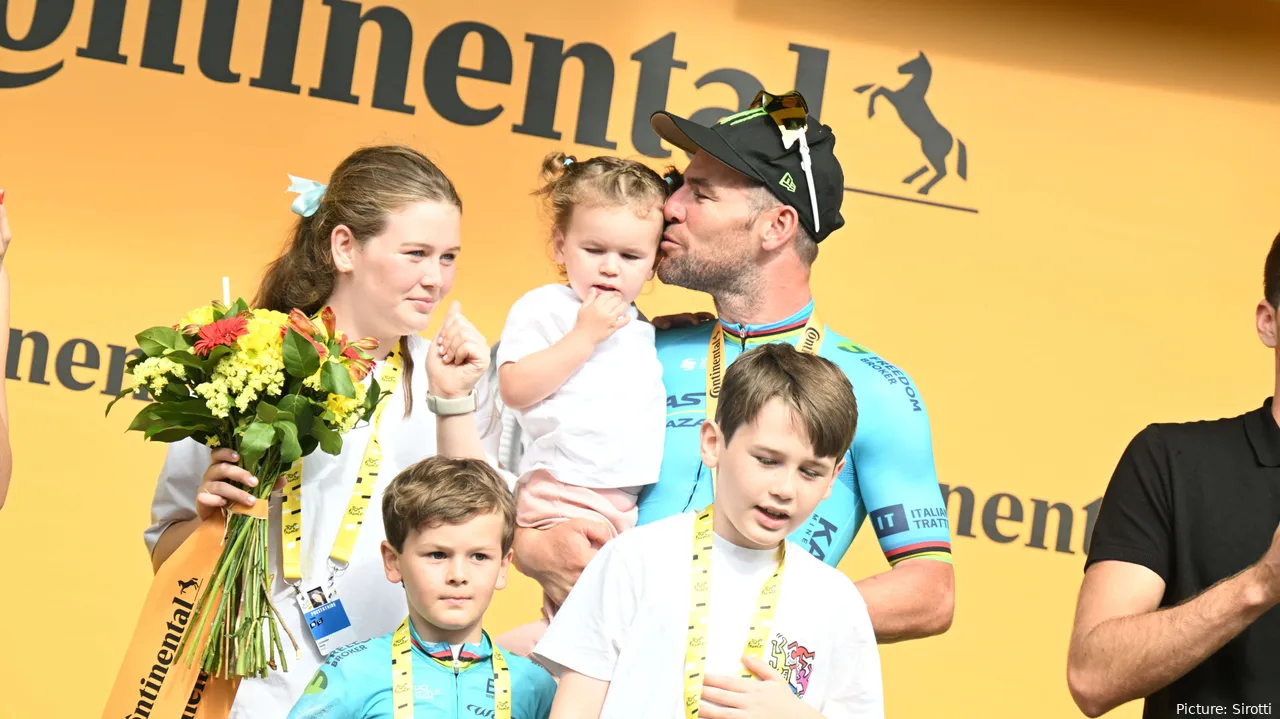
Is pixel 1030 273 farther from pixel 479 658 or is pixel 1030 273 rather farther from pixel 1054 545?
pixel 479 658

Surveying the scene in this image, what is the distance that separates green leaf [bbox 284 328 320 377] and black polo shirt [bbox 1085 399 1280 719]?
4.37 feet

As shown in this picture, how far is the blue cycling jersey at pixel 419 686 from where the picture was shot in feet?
7.73

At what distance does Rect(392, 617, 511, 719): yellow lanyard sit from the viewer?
2344 millimetres

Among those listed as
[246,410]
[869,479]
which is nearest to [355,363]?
[246,410]

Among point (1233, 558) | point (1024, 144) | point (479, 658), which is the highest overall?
point (1024, 144)

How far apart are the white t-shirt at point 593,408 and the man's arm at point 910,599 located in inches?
18.3

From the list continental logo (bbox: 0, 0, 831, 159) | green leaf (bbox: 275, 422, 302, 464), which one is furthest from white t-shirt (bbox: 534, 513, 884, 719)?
continental logo (bbox: 0, 0, 831, 159)

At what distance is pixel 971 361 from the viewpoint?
14.9ft

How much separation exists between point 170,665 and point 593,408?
0.87 m

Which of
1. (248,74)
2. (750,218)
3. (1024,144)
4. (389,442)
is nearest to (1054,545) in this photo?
(1024,144)

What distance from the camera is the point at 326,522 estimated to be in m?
2.75

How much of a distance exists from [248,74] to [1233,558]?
3.05 m

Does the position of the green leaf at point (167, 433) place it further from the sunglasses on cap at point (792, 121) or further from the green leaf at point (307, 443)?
the sunglasses on cap at point (792, 121)

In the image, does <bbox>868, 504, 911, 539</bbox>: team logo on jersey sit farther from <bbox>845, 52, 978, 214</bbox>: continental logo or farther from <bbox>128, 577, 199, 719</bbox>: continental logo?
<bbox>845, 52, 978, 214</bbox>: continental logo
